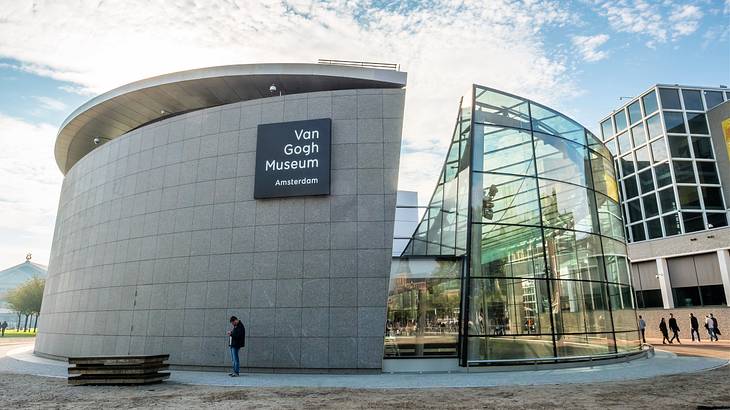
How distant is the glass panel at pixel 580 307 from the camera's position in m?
12.4

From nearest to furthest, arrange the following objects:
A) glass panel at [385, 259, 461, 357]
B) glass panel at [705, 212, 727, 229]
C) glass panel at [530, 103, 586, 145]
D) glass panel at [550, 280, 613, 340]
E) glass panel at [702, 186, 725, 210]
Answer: glass panel at [385, 259, 461, 357] → glass panel at [550, 280, 613, 340] → glass panel at [530, 103, 586, 145] → glass panel at [705, 212, 727, 229] → glass panel at [702, 186, 725, 210]

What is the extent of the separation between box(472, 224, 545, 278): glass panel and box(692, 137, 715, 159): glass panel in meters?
33.5

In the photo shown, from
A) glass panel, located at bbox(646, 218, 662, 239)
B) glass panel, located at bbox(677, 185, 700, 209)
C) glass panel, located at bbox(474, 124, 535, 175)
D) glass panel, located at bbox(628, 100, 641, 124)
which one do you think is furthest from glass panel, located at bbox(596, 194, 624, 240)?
glass panel, located at bbox(628, 100, 641, 124)

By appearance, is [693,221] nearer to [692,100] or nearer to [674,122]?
[674,122]

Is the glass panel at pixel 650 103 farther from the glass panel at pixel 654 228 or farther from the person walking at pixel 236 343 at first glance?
the person walking at pixel 236 343

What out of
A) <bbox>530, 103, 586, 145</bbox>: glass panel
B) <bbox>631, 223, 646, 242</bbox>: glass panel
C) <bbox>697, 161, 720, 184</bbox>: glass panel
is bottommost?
<bbox>530, 103, 586, 145</bbox>: glass panel

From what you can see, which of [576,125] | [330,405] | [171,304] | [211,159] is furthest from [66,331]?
[576,125]

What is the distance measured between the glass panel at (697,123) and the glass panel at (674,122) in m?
0.60

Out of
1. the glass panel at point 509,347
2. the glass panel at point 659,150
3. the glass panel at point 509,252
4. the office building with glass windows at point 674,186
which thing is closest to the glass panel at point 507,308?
the glass panel at point 509,347

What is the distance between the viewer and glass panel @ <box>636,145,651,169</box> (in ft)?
126

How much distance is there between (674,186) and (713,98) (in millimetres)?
9889

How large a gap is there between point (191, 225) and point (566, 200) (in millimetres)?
12761

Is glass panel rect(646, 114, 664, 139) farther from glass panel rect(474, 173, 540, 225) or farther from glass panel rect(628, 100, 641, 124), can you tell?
glass panel rect(474, 173, 540, 225)

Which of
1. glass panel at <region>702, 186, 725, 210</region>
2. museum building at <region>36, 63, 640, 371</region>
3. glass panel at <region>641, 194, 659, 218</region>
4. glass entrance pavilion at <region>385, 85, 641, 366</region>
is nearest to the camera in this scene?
glass entrance pavilion at <region>385, 85, 641, 366</region>
